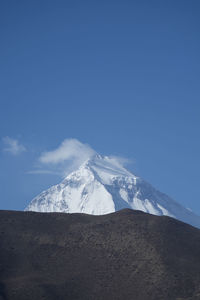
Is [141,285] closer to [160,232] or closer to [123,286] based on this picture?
[123,286]

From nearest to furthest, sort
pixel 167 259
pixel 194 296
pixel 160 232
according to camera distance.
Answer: pixel 194 296 < pixel 167 259 < pixel 160 232

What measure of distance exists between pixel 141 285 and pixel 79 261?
1068 cm

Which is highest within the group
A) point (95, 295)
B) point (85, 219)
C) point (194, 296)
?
point (85, 219)

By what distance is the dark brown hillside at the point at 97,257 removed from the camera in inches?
3100

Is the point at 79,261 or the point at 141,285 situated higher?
the point at 79,261

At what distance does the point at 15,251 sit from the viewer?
8831 cm

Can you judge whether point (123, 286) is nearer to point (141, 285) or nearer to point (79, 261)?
point (141, 285)

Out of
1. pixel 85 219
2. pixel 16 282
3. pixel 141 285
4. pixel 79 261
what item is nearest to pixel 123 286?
pixel 141 285

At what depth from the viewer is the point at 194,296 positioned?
77812 millimetres

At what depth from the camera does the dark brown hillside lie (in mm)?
78750

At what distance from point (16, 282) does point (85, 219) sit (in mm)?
23757

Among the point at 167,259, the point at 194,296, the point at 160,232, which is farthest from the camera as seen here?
the point at 160,232

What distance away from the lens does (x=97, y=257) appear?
3457 inches

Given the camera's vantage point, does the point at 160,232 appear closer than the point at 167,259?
No
